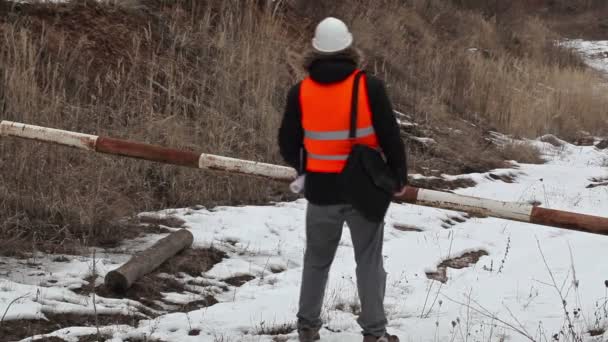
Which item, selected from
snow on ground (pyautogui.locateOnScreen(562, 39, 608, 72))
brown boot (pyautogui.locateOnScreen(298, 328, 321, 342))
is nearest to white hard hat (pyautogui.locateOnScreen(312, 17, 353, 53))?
brown boot (pyautogui.locateOnScreen(298, 328, 321, 342))

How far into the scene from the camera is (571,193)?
10180mm

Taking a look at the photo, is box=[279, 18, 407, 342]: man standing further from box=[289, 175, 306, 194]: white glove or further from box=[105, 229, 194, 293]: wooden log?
box=[105, 229, 194, 293]: wooden log

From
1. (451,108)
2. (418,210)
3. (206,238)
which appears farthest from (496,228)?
(451,108)

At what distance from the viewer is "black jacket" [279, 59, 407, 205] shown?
3668mm


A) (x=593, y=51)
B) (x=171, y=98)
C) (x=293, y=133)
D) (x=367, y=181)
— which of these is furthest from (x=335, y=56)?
(x=593, y=51)

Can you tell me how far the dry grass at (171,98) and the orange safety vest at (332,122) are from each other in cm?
271

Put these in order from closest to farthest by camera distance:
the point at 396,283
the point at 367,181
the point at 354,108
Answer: the point at 354,108 → the point at 367,181 → the point at 396,283

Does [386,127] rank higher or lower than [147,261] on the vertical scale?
higher

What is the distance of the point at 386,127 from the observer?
12.1ft

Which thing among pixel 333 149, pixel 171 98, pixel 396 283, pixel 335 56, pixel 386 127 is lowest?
pixel 396 283

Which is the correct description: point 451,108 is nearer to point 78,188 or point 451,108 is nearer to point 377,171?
point 78,188

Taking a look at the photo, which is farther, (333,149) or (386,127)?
(333,149)

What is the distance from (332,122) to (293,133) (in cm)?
29

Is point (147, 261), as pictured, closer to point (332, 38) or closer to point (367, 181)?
point (367, 181)
